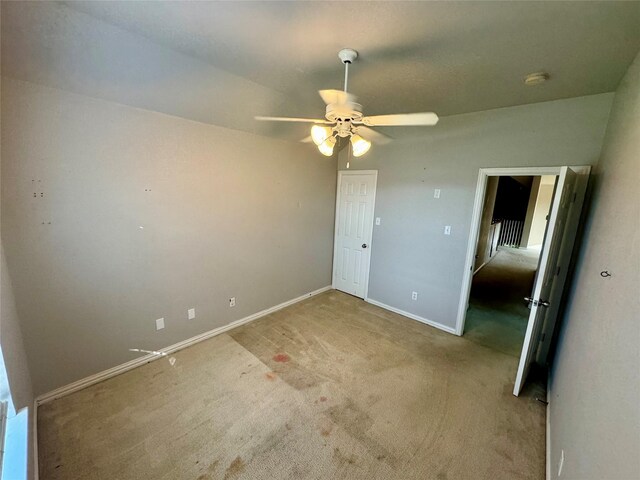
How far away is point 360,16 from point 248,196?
2125 millimetres

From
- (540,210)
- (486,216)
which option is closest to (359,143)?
(486,216)

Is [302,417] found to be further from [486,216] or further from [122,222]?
[486,216]

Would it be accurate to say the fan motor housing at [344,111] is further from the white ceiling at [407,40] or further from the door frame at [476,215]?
the door frame at [476,215]

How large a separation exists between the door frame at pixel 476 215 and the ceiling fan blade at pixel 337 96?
214 centimetres

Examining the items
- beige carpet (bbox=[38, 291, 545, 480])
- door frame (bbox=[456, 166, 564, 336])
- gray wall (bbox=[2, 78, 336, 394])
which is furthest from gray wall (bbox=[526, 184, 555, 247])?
gray wall (bbox=[2, 78, 336, 394])

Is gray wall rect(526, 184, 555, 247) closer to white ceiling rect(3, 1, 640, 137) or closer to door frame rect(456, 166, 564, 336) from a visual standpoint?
door frame rect(456, 166, 564, 336)

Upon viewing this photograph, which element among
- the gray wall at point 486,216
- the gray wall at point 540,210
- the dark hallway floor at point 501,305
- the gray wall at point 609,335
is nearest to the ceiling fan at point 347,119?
the gray wall at point 609,335

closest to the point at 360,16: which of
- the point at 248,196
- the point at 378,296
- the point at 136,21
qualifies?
the point at 136,21

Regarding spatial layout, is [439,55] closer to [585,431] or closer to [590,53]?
[590,53]

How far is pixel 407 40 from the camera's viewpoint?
1.60 meters

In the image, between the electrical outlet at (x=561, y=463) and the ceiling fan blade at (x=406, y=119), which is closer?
the electrical outlet at (x=561, y=463)

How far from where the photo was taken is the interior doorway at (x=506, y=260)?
336 centimetres

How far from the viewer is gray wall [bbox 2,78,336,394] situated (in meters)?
1.82

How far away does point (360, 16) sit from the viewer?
4.59 ft
